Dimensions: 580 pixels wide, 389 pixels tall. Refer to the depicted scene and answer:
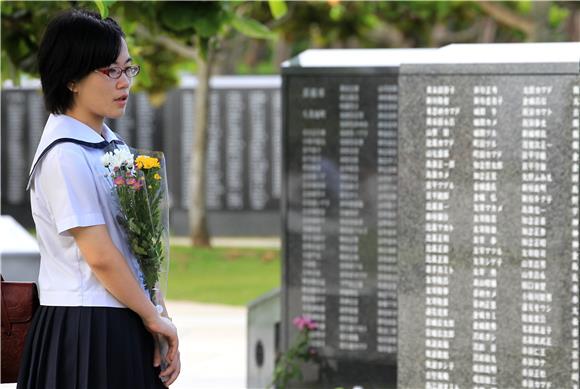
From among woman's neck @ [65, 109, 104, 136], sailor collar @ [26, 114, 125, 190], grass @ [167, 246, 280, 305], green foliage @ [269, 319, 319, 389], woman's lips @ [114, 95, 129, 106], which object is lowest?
grass @ [167, 246, 280, 305]

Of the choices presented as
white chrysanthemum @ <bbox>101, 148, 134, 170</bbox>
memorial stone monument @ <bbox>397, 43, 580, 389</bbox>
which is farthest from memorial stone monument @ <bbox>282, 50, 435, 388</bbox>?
white chrysanthemum @ <bbox>101, 148, 134, 170</bbox>

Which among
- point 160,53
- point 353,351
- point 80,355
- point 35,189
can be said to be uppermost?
point 160,53

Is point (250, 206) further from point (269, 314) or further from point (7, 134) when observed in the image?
point (269, 314)

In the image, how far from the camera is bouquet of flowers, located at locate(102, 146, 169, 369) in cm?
328

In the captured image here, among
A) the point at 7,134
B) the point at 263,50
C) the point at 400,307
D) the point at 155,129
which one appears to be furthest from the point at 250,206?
the point at 263,50

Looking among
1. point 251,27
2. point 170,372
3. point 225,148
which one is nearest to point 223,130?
point 225,148

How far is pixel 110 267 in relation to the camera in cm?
321

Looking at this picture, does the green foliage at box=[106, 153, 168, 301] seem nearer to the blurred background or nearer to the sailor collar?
the sailor collar

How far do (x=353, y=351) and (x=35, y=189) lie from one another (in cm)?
374

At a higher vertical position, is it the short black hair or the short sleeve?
the short black hair

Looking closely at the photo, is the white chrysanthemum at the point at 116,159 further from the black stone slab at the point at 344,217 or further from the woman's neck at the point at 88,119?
the black stone slab at the point at 344,217

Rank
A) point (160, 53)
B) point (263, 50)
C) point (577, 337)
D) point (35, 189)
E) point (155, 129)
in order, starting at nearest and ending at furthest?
point (35, 189) < point (577, 337) < point (160, 53) < point (155, 129) < point (263, 50)

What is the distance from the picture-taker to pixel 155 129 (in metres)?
18.8

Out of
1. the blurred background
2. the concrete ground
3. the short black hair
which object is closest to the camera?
the short black hair
